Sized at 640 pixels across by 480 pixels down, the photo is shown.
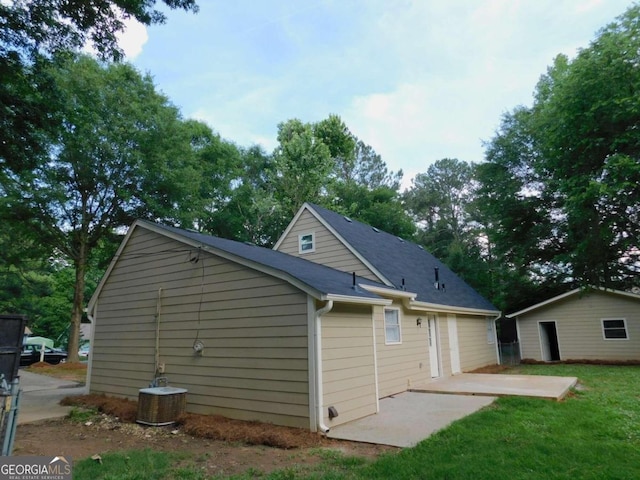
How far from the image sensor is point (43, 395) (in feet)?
33.9

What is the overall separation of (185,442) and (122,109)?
673 inches

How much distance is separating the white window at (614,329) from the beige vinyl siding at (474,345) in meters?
4.30

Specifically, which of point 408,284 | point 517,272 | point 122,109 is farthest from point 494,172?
point 122,109

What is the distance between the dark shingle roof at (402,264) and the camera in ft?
39.2

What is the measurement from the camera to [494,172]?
23734 mm

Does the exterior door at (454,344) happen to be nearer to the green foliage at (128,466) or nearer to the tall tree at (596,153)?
the tall tree at (596,153)

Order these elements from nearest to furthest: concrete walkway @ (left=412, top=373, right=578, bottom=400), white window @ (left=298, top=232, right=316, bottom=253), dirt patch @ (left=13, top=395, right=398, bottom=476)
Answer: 1. dirt patch @ (left=13, top=395, right=398, bottom=476)
2. concrete walkway @ (left=412, top=373, right=578, bottom=400)
3. white window @ (left=298, top=232, right=316, bottom=253)

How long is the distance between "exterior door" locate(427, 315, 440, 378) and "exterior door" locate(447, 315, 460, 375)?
1040mm

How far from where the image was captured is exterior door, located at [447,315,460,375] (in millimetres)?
13109

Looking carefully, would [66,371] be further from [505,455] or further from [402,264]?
[505,455]

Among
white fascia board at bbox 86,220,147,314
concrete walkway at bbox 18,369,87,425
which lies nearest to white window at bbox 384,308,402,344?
white fascia board at bbox 86,220,147,314

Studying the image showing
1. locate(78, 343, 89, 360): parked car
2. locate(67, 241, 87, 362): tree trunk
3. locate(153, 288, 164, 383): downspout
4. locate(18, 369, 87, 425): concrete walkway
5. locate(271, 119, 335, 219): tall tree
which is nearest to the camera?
locate(18, 369, 87, 425): concrete walkway

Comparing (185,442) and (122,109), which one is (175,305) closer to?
(185,442)

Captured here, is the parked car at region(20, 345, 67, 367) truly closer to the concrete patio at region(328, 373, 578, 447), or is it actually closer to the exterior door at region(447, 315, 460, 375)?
the exterior door at region(447, 315, 460, 375)
